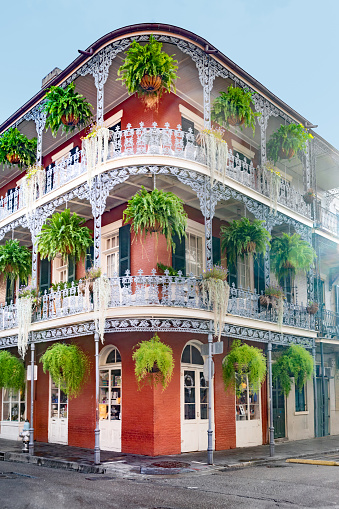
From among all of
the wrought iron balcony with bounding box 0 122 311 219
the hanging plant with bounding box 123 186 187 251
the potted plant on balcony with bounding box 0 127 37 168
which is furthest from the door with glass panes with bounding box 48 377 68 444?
the potted plant on balcony with bounding box 0 127 37 168

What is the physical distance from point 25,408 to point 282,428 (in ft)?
27.2

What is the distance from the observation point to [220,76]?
1491cm

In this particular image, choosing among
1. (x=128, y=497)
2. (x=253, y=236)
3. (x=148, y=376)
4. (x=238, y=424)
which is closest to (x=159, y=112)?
(x=253, y=236)

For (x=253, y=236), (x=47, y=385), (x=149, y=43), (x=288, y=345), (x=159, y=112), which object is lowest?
(x=47, y=385)

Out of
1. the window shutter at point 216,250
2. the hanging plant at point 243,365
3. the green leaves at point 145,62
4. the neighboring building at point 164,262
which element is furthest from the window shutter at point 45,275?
the green leaves at point 145,62

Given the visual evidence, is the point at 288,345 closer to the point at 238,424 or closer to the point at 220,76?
the point at 238,424

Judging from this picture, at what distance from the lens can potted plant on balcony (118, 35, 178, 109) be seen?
13.1 m

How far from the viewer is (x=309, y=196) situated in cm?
1872

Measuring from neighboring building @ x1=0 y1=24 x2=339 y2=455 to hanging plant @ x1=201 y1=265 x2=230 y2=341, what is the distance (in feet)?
0.76

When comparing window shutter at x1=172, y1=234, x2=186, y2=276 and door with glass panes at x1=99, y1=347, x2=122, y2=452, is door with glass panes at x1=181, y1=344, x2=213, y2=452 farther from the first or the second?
window shutter at x1=172, y1=234, x2=186, y2=276

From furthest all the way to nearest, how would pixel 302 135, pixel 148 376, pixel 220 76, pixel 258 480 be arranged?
Result: pixel 302 135
pixel 220 76
pixel 148 376
pixel 258 480

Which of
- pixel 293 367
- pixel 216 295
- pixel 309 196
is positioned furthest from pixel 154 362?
pixel 309 196

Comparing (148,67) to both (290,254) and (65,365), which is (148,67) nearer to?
(290,254)

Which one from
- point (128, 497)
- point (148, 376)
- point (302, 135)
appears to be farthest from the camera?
point (302, 135)
